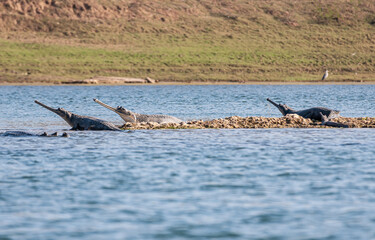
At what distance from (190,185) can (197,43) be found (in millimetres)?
67192

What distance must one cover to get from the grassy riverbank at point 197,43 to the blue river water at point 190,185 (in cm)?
4329

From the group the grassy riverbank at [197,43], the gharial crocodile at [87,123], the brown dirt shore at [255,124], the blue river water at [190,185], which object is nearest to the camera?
the blue river water at [190,185]

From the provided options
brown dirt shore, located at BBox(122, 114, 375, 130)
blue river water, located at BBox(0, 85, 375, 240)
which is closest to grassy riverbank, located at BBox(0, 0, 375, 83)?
brown dirt shore, located at BBox(122, 114, 375, 130)

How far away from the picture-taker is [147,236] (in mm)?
9078

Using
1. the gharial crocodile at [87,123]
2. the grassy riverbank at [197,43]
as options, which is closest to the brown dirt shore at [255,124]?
the gharial crocodile at [87,123]

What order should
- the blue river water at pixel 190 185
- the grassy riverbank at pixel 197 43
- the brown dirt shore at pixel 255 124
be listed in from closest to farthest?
the blue river water at pixel 190 185, the brown dirt shore at pixel 255 124, the grassy riverbank at pixel 197 43

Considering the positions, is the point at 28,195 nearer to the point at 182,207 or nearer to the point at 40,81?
the point at 182,207

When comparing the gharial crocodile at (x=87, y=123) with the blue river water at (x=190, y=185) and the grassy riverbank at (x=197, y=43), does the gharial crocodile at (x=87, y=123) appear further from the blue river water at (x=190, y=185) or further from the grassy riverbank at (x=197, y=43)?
the grassy riverbank at (x=197, y=43)

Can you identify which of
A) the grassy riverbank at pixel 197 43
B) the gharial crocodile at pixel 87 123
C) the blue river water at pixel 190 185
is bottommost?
the blue river water at pixel 190 185

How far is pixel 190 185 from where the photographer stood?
1252cm

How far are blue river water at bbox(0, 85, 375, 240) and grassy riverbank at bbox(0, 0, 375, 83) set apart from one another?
43.3m

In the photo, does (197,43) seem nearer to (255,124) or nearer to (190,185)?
(255,124)

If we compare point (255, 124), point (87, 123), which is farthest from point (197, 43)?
point (87, 123)

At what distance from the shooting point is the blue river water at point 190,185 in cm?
952
